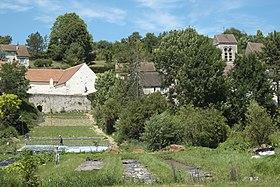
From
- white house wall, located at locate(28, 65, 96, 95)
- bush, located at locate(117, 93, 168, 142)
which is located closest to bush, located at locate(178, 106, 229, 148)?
bush, located at locate(117, 93, 168, 142)

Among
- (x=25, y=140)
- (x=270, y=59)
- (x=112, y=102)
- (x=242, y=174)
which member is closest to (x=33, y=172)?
(x=242, y=174)

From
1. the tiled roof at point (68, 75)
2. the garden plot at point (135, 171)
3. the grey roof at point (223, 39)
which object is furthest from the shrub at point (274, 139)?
the tiled roof at point (68, 75)

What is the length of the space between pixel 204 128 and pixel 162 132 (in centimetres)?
380

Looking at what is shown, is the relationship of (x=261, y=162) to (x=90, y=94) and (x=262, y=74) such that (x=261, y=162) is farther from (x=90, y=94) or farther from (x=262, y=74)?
(x=90, y=94)

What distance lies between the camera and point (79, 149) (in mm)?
43188

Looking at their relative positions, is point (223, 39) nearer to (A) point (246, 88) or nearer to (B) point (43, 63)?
(A) point (246, 88)

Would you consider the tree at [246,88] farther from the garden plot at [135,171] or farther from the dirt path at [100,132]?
the garden plot at [135,171]

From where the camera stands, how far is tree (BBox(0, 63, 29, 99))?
2329 inches

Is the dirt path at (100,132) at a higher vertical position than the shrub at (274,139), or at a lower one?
lower

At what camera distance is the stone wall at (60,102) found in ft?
222

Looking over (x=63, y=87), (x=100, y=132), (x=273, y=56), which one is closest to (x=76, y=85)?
(x=63, y=87)

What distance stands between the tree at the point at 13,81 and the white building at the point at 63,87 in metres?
7.33

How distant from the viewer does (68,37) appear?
104062 millimetres

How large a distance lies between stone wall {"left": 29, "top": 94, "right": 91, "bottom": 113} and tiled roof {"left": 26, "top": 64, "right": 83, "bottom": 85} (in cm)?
890
